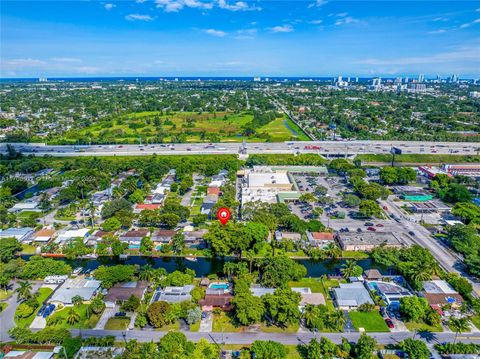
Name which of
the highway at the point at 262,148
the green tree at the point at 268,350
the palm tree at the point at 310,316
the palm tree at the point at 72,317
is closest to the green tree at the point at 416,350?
the palm tree at the point at 310,316

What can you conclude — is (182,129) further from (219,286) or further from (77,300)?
(77,300)

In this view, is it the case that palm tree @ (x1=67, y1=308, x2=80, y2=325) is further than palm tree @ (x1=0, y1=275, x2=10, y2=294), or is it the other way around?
palm tree @ (x1=0, y1=275, x2=10, y2=294)

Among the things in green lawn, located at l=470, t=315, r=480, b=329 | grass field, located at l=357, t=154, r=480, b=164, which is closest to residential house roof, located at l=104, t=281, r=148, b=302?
green lawn, located at l=470, t=315, r=480, b=329

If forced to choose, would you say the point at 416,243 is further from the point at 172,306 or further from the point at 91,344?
the point at 91,344

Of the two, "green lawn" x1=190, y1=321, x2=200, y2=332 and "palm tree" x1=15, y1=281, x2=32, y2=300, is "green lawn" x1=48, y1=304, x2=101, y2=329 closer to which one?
"palm tree" x1=15, y1=281, x2=32, y2=300

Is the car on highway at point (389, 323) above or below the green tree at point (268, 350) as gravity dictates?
below

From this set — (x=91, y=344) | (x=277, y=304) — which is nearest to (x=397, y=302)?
(x=277, y=304)

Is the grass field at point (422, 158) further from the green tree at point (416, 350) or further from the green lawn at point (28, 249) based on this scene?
the green lawn at point (28, 249)
